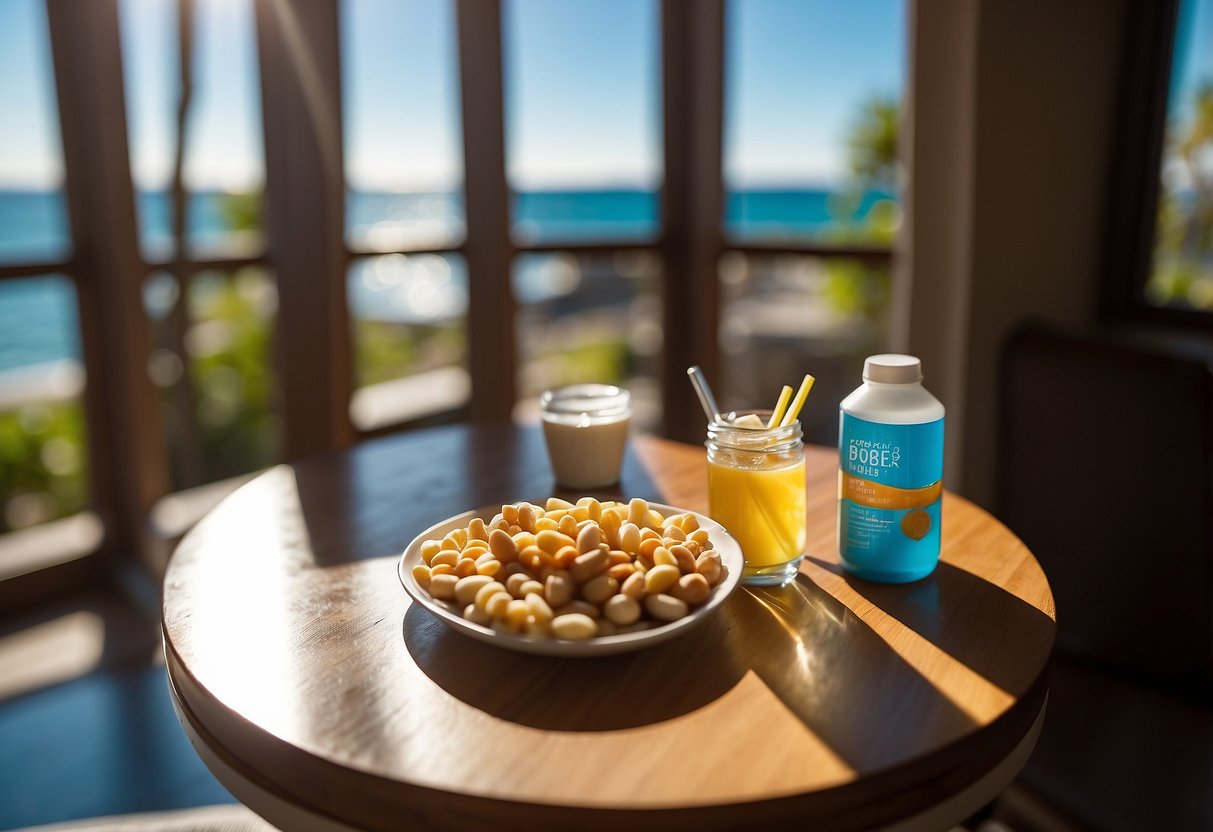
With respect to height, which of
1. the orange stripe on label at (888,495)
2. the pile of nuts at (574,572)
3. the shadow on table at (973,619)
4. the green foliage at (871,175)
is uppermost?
the green foliage at (871,175)

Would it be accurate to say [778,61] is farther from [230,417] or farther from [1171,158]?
[230,417]

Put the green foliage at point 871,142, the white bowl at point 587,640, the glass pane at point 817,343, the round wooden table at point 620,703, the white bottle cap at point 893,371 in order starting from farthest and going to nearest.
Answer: the green foliage at point 871,142 → the glass pane at point 817,343 → the white bottle cap at point 893,371 → the white bowl at point 587,640 → the round wooden table at point 620,703

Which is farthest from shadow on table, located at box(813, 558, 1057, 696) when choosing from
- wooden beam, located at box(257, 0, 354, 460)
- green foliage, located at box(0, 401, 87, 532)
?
green foliage, located at box(0, 401, 87, 532)

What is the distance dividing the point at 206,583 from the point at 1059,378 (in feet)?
4.68

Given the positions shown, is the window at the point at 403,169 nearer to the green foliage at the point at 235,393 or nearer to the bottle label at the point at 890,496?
the green foliage at the point at 235,393

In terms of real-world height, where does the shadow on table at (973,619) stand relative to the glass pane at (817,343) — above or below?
above

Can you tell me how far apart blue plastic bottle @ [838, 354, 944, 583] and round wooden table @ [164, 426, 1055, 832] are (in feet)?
0.14

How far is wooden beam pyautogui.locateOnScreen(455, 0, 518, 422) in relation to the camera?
289cm

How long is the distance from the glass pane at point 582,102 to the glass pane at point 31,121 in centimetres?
129

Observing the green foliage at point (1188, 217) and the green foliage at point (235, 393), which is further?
the green foliage at point (235, 393)

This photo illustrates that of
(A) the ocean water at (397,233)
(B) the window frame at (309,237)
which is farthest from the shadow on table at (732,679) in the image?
(A) the ocean water at (397,233)

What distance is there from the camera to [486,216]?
2980 millimetres

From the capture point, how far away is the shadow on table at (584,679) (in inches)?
30.0

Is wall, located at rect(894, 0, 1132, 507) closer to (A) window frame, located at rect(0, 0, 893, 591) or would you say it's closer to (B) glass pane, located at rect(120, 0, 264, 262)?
(A) window frame, located at rect(0, 0, 893, 591)
